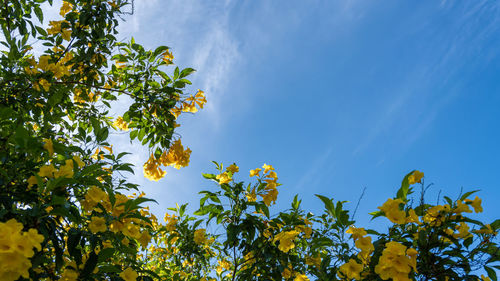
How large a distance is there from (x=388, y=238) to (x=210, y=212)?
154 centimetres

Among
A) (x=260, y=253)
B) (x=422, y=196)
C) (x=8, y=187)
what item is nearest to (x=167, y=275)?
(x=260, y=253)

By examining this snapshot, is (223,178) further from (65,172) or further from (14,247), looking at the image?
(14,247)

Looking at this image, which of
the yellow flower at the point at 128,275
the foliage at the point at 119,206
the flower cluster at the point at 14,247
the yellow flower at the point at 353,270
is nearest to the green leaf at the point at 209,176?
the foliage at the point at 119,206

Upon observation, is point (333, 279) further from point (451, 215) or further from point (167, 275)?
point (167, 275)

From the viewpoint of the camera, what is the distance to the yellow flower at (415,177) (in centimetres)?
134

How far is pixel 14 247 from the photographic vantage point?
0.84 metres

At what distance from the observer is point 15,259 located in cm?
87

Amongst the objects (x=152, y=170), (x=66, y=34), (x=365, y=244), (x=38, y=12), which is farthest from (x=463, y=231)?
(x=38, y=12)

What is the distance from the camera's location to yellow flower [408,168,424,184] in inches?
52.7

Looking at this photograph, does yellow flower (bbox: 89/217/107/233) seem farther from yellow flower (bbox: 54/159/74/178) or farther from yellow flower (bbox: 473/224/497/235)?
yellow flower (bbox: 473/224/497/235)

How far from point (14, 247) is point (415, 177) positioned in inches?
58.5

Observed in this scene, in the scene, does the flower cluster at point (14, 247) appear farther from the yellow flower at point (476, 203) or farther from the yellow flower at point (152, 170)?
the yellow flower at point (152, 170)

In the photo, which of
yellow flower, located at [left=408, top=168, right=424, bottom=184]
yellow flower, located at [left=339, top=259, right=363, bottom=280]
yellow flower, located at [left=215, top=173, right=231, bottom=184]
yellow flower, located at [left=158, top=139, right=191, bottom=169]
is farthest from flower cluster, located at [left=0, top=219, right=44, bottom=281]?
yellow flower, located at [left=158, top=139, right=191, bottom=169]

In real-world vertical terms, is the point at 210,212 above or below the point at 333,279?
above
